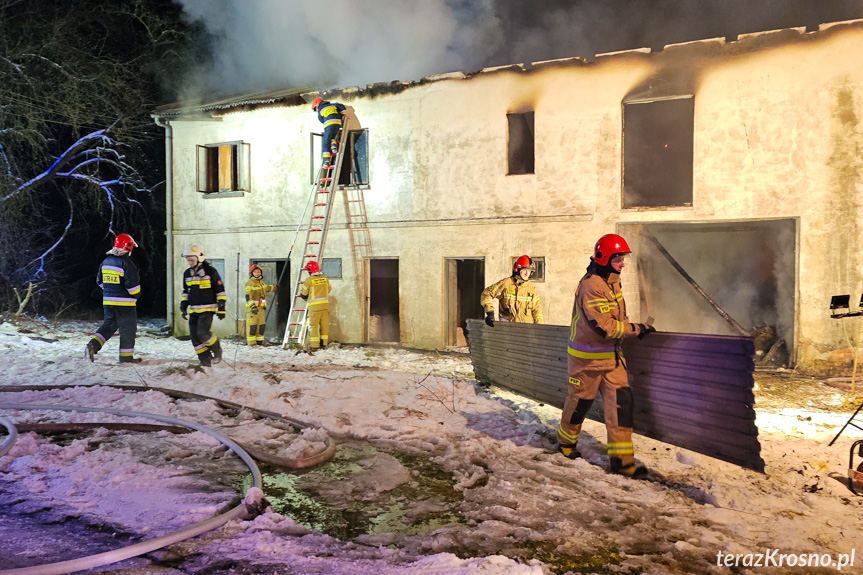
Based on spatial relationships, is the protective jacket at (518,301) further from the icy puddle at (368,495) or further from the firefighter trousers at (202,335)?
the firefighter trousers at (202,335)

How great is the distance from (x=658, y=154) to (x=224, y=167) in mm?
10509

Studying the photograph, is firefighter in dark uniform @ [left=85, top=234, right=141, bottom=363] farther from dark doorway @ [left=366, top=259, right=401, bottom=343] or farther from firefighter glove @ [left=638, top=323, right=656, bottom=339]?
firefighter glove @ [left=638, top=323, right=656, bottom=339]

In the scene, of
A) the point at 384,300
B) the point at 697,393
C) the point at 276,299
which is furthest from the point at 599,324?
the point at 276,299

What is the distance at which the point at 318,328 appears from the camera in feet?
38.1

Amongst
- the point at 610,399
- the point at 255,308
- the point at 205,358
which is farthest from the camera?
the point at 255,308

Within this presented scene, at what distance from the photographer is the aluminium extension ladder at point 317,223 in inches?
475

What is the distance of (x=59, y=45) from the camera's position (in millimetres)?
15242

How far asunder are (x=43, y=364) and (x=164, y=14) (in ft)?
54.7

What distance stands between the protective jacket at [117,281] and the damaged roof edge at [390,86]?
6428mm

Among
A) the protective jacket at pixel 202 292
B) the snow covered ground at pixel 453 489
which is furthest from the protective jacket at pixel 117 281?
the snow covered ground at pixel 453 489

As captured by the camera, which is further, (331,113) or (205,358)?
(331,113)

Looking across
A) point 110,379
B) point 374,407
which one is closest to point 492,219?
point 374,407

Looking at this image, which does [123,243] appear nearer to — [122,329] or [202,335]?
[122,329]

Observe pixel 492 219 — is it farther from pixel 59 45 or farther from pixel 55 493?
pixel 59 45
